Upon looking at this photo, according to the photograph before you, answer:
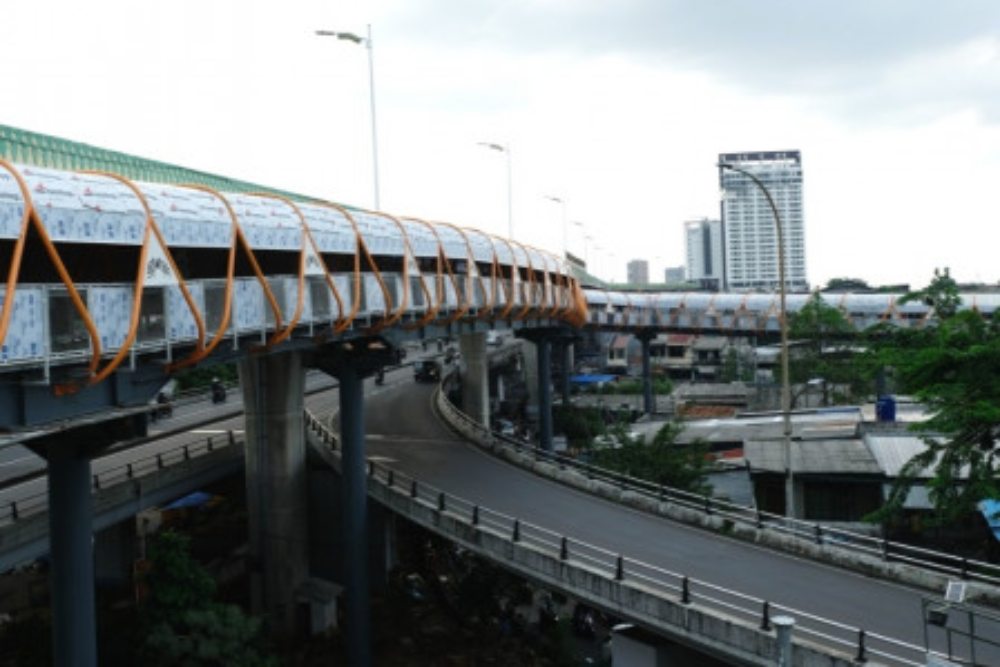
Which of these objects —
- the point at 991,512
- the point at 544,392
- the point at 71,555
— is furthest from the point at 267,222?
the point at 544,392

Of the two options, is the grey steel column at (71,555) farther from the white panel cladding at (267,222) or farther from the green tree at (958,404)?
the green tree at (958,404)

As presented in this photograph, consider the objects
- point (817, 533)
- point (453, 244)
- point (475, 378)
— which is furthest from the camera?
point (475, 378)

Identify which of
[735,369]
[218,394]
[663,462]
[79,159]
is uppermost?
[79,159]

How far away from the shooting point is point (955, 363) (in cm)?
1720

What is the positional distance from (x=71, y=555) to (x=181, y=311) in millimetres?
6752

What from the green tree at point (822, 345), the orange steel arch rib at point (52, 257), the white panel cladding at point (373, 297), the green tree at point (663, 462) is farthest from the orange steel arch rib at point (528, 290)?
the orange steel arch rib at point (52, 257)

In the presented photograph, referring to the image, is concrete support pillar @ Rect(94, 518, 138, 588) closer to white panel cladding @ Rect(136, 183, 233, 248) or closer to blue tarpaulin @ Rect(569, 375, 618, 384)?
white panel cladding @ Rect(136, 183, 233, 248)

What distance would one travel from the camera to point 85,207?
13398 millimetres

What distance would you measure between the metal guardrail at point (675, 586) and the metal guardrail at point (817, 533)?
2.95 meters

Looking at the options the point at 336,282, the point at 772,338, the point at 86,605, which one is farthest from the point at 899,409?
the point at 86,605

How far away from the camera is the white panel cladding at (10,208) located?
11.7 metres

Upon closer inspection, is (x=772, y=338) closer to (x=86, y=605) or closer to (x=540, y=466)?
(x=540, y=466)

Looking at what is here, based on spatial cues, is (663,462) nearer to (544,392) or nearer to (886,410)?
(886,410)

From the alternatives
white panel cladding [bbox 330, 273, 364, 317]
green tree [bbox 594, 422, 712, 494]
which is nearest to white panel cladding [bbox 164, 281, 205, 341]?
white panel cladding [bbox 330, 273, 364, 317]
